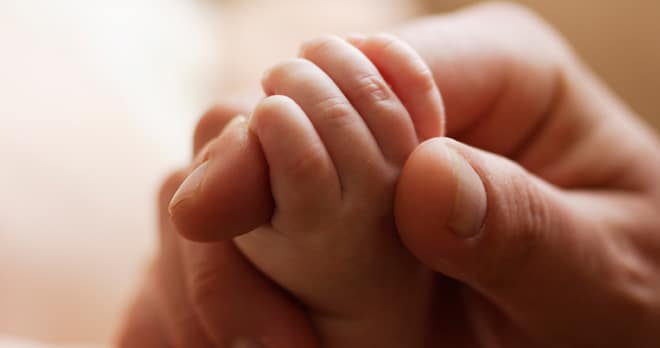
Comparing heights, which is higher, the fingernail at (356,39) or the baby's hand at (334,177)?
the fingernail at (356,39)

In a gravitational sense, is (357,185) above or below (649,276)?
above

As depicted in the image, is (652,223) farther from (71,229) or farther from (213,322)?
(71,229)

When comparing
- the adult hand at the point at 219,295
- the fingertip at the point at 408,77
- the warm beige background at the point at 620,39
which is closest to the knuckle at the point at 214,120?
the adult hand at the point at 219,295

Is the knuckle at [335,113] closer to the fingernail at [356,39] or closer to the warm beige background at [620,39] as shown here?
the fingernail at [356,39]

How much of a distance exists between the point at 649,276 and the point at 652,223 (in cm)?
5

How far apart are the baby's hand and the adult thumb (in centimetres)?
2

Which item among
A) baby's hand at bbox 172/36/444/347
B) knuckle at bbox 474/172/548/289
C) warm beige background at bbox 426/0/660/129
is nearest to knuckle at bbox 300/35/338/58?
baby's hand at bbox 172/36/444/347

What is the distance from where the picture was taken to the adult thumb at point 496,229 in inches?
13.5

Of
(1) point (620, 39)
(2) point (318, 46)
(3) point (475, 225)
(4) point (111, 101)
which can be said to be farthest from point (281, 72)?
(1) point (620, 39)

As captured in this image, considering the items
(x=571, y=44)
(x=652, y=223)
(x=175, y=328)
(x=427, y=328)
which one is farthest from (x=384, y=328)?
(x=571, y=44)

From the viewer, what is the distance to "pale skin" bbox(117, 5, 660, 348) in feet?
1.13

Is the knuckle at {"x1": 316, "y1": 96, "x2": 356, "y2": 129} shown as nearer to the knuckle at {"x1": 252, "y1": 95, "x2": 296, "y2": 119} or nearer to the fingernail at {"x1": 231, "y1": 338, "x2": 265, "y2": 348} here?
the knuckle at {"x1": 252, "y1": 95, "x2": 296, "y2": 119}

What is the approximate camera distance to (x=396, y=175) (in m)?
0.36

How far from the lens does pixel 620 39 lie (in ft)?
3.34
